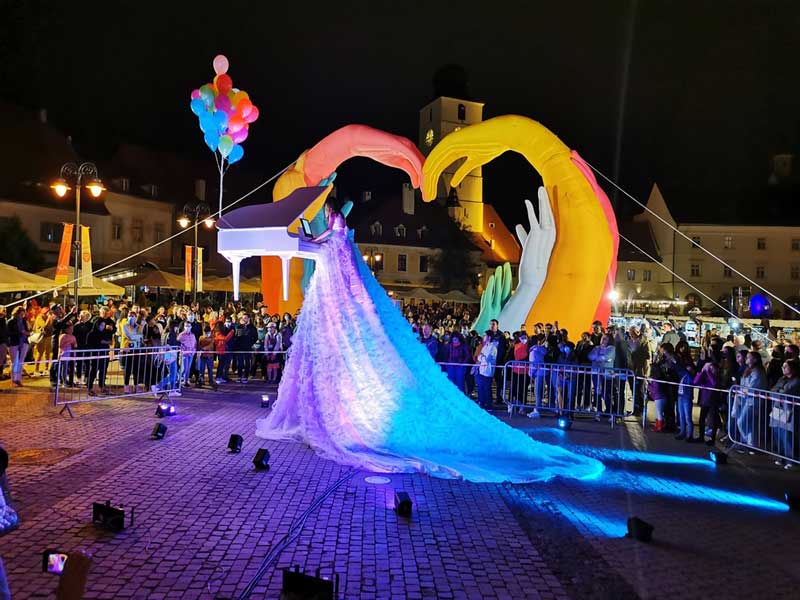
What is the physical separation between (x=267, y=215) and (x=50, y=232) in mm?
28849

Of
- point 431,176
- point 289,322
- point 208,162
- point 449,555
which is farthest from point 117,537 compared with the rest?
point 208,162

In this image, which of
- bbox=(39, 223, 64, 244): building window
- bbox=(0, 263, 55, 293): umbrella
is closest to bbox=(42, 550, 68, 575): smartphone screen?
bbox=(0, 263, 55, 293): umbrella

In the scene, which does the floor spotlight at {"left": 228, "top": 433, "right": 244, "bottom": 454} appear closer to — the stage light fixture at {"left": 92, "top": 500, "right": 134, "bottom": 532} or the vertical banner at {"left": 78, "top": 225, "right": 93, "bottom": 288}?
the stage light fixture at {"left": 92, "top": 500, "right": 134, "bottom": 532}

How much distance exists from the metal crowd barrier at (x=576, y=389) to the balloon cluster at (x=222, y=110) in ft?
32.2

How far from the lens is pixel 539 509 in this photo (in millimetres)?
6594

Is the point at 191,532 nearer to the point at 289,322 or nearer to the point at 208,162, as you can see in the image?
the point at 289,322

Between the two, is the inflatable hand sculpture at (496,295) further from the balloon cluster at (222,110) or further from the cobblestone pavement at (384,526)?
the cobblestone pavement at (384,526)

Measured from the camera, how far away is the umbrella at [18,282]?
613 inches

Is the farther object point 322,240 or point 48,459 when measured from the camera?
point 322,240

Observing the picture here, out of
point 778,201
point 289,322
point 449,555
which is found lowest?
point 449,555

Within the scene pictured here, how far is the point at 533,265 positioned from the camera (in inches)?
702

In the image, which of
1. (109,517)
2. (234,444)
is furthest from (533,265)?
(109,517)

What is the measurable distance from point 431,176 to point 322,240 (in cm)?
1023

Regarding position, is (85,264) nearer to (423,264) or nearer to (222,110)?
(222,110)
